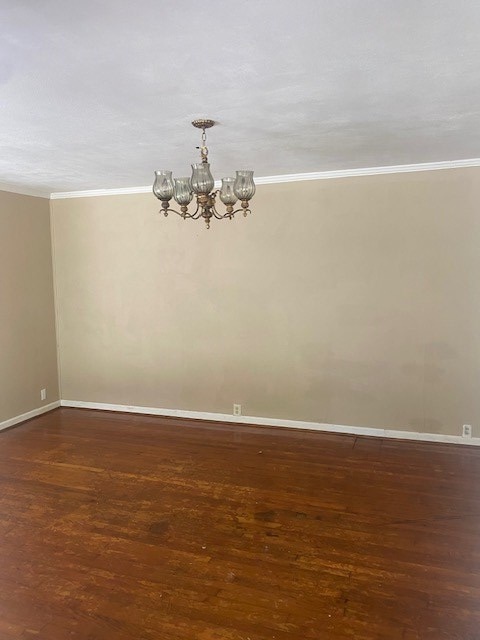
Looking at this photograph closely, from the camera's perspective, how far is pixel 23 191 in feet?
16.4

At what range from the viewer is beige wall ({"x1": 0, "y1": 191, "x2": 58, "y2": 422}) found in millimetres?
4836

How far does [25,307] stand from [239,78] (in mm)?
3814

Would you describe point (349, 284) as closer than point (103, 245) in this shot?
Yes

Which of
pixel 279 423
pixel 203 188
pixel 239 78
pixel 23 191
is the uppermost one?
pixel 23 191

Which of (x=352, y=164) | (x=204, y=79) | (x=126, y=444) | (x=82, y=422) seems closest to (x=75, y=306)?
(x=82, y=422)

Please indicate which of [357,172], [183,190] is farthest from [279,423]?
[183,190]

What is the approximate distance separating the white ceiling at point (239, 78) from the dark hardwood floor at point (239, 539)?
238 cm

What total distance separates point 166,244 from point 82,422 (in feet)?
6.66

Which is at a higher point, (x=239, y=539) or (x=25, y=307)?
(x=25, y=307)

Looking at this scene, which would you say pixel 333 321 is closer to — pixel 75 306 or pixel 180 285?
pixel 180 285

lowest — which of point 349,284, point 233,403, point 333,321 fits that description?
point 233,403

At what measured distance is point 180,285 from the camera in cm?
502

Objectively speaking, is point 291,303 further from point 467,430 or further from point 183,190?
point 183,190

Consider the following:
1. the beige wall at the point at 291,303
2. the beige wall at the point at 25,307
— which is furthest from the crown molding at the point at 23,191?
the beige wall at the point at 291,303
